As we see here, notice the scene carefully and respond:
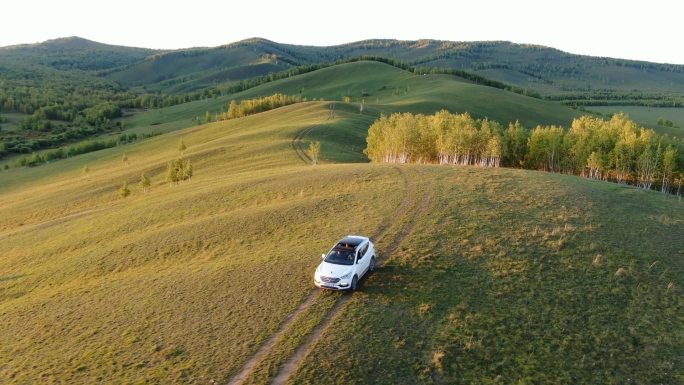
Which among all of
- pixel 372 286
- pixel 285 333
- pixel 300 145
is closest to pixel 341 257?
pixel 372 286

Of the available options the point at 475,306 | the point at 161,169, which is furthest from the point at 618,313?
the point at 161,169

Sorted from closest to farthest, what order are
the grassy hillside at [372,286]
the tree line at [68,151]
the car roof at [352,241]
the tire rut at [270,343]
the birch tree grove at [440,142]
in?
1. the tire rut at [270,343]
2. the grassy hillside at [372,286]
3. the car roof at [352,241]
4. the birch tree grove at [440,142]
5. the tree line at [68,151]

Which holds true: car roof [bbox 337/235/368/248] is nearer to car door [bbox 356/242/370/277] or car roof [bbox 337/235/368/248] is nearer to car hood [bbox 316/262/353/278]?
car door [bbox 356/242/370/277]

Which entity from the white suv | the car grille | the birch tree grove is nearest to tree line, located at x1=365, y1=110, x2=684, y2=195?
the birch tree grove

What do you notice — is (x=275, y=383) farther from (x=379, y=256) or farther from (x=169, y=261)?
(x=169, y=261)

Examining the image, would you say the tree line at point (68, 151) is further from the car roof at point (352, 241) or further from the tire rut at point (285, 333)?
the tire rut at point (285, 333)

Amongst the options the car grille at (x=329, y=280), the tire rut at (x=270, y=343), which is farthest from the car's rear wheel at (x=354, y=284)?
the tire rut at (x=270, y=343)

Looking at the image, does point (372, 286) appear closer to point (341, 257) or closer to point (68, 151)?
point (341, 257)
